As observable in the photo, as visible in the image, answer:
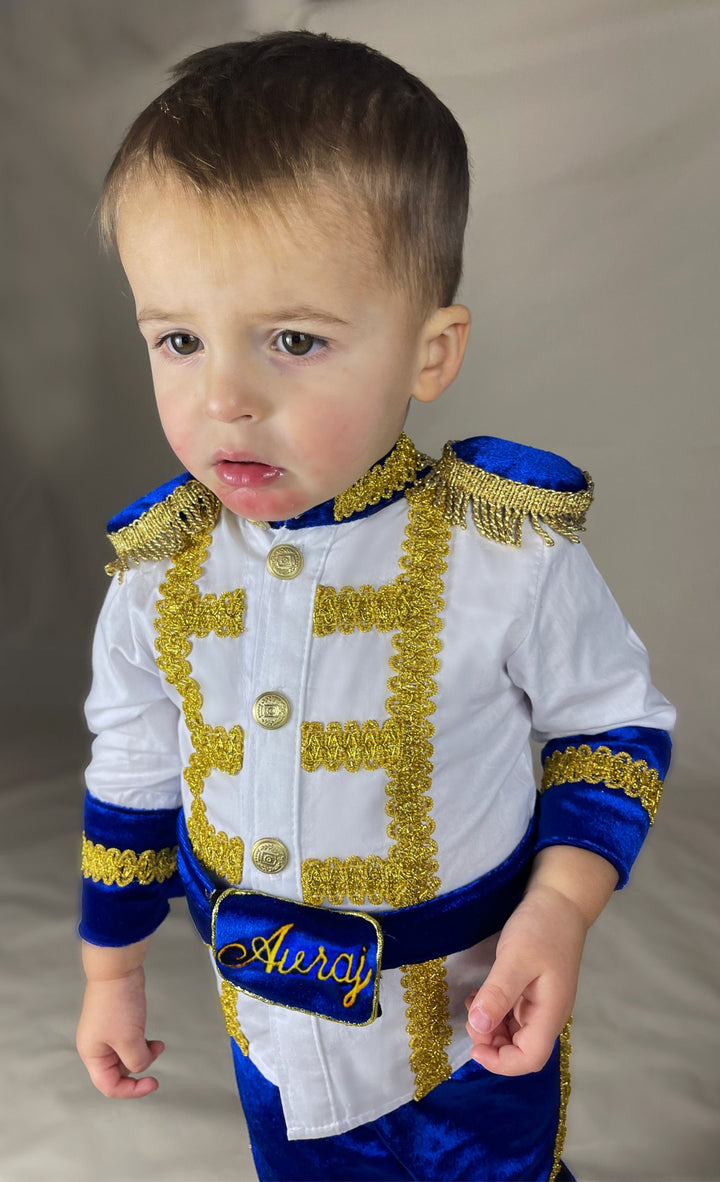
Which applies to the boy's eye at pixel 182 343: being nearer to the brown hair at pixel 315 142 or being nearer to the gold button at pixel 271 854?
the brown hair at pixel 315 142

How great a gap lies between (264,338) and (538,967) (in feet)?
1.40

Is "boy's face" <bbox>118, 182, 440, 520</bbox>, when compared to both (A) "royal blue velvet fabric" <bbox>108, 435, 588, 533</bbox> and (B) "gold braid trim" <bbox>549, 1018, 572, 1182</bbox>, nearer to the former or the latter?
(A) "royal blue velvet fabric" <bbox>108, 435, 588, 533</bbox>

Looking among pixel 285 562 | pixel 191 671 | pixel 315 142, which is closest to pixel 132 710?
pixel 191 671

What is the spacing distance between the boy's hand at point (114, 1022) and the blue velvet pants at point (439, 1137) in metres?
0.11

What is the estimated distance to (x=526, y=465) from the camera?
2.67 ft

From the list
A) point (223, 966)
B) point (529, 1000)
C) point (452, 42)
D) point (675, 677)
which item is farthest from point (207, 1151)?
point (452, 42)

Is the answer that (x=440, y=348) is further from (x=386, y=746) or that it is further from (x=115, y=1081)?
(x=115, y=1081)

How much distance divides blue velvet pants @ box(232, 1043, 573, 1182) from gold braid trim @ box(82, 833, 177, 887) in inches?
6.4

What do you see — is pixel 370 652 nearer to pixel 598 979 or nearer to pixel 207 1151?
pixel 207 1151

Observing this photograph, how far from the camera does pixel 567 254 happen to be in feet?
6.05

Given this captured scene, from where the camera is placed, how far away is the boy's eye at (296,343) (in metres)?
0.70

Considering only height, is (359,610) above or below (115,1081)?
above

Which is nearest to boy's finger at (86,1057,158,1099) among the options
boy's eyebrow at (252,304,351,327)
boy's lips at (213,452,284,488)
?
boy's lips at (213,452,284,488)

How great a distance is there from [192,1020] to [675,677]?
0.95 meters
